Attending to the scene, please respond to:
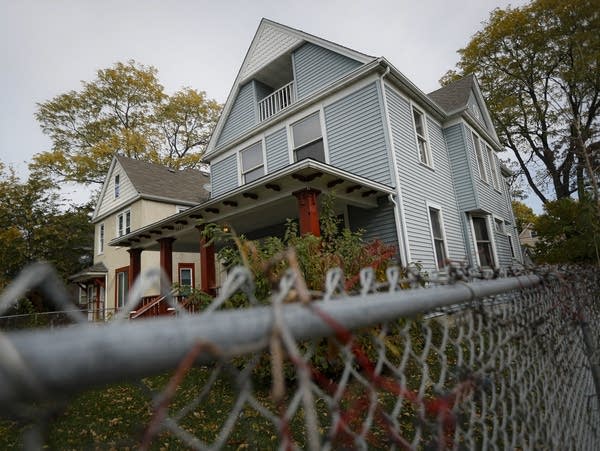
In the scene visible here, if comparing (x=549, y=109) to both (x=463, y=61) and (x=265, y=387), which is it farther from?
(x=265, y=387)

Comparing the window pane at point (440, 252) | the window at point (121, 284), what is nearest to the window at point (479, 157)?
the window pane at point (440, 252)

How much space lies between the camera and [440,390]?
96 centimetres

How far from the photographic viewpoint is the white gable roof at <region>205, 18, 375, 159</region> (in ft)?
34.4

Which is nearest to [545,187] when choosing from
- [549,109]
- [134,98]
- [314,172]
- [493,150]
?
[549,109]

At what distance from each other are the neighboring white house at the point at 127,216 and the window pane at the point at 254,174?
4508 mm

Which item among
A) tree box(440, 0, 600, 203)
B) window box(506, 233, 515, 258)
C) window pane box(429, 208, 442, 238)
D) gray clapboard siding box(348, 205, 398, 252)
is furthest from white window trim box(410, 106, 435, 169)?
tree box(440, 0, 600, 203)

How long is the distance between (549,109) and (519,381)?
2298 centimetres

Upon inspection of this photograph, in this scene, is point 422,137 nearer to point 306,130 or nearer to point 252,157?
point 306,130

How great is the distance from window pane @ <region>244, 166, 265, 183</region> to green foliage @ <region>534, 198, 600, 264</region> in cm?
921

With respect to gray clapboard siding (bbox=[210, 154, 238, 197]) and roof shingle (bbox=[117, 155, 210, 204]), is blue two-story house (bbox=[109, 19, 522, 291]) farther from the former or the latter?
roof shingle (bbox=[117, 155, 210, 204])

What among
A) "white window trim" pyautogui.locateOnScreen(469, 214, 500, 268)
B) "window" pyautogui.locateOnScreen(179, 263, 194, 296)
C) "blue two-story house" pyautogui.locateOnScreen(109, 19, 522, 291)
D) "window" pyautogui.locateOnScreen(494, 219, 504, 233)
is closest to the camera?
"blue two-story house" pyautogui.locateOnScreen(109, 19, 522, 291)

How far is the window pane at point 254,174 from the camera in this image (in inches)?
437

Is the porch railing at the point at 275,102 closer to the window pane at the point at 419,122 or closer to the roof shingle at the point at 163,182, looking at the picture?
the window pane at the point at 419,122

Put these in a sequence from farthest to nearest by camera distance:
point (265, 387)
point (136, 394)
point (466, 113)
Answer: point (466, 113) → point (136, 394) → point (265, 387)
